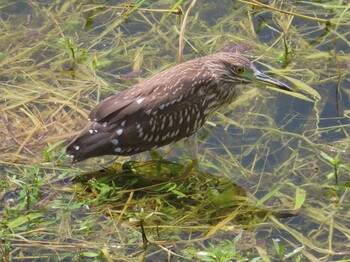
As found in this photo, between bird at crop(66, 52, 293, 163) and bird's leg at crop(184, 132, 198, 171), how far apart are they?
0.09 meters

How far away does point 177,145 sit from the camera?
8.51 metres

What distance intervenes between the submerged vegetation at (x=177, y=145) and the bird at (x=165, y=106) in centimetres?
29

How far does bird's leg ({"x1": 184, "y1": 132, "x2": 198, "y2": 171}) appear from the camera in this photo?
816 cm

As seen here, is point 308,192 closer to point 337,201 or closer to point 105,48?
point 337,201

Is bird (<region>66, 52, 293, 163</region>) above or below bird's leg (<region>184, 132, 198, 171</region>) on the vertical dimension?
above

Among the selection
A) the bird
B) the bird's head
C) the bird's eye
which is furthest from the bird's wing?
the bird's eye

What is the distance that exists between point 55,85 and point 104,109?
1443mm

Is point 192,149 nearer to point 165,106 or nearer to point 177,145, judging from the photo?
point 177,145

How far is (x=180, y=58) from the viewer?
9.07 m

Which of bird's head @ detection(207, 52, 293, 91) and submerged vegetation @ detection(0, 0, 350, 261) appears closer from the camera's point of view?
submerged vegetation @ detection(0, 0, 350, 261)

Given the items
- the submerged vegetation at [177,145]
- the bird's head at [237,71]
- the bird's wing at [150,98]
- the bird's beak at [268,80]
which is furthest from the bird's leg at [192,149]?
the bird's beak at [268,80]

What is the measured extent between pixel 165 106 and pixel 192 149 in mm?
508

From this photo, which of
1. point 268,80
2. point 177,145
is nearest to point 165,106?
point 177,145

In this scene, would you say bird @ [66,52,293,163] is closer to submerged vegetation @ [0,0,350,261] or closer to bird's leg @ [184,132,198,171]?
bird's leg @ [184,132,198,171]
